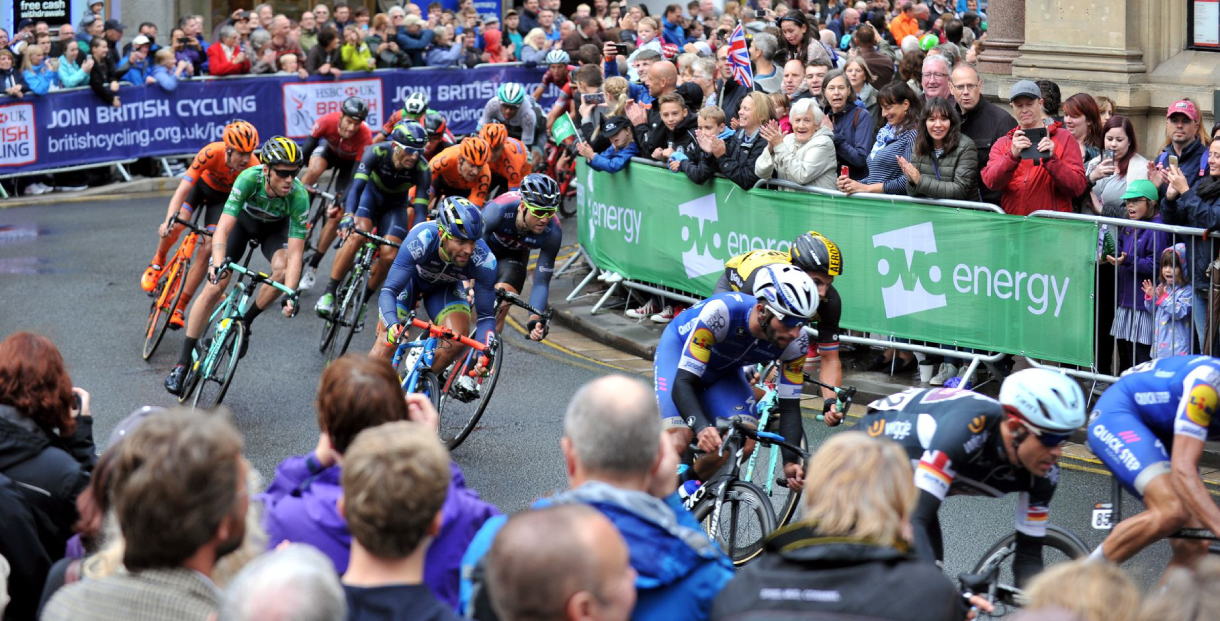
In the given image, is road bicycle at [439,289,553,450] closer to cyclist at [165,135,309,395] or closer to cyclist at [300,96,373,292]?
cyclist at [165,135,309,395]

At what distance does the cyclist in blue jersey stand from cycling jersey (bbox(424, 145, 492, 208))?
17.2 feet

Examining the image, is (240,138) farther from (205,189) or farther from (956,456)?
(956,456)

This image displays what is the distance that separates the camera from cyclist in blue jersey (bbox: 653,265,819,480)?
6.50 m

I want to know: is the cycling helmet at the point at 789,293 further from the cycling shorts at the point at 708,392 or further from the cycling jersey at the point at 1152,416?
the cycling jersey at the point at 1152,416

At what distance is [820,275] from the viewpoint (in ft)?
24.5

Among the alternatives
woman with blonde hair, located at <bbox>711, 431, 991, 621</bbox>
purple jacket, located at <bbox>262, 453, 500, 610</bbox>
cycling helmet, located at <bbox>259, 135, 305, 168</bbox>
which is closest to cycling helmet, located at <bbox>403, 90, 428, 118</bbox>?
cycling helmet, located at <bbox>259, 135, 305, 168</bbox>

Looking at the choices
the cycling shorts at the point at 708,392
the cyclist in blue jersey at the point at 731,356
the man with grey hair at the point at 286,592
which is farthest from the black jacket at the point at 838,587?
the cycling shorts at the point at 708,392

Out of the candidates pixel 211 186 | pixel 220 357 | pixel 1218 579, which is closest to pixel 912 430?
pixel 1218 579

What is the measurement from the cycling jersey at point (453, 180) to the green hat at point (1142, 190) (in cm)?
516

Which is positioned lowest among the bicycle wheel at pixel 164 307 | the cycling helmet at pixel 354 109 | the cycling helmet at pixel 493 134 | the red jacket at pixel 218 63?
the bicycle wheel at pixel 164 307

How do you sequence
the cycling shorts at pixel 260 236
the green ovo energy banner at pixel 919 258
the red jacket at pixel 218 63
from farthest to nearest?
the red jacket at pixel 218 63
the cycling shorts at pixel 260 236
the green ovo energy banner at pixel 919 258

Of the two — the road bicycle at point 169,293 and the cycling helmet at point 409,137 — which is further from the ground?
the cycling helmet at point 409,137

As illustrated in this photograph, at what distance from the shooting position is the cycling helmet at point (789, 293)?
646 cm

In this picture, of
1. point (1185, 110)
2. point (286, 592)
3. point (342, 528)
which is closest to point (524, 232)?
point (1185, 110)
